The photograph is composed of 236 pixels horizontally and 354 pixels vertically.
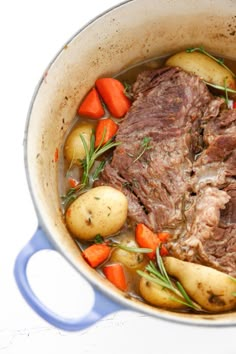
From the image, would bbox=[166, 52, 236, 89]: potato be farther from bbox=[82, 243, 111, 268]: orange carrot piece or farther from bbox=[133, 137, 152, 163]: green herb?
bbox=[82, 243, 111, 268]: orange carrot piece

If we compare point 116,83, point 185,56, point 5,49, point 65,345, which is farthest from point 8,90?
point 65,345

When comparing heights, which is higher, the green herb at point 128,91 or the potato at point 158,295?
the green herb at point 128,91

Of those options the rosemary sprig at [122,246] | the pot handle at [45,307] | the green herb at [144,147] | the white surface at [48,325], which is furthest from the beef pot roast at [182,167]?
the pot handle at [45,307]

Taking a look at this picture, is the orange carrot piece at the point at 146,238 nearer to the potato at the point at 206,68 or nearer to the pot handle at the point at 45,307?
the pot handle at the point at 45,307

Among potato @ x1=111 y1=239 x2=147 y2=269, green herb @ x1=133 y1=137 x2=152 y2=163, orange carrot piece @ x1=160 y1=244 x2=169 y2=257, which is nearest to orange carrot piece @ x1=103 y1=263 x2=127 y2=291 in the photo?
potato @ x1=111 y1=239 x2=147 y2=269

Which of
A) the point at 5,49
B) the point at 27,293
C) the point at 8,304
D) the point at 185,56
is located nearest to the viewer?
the point at 27,293

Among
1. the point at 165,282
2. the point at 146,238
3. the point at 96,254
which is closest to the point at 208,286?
the point at 165,282

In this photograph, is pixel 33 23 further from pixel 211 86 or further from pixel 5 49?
pixel 211 86
